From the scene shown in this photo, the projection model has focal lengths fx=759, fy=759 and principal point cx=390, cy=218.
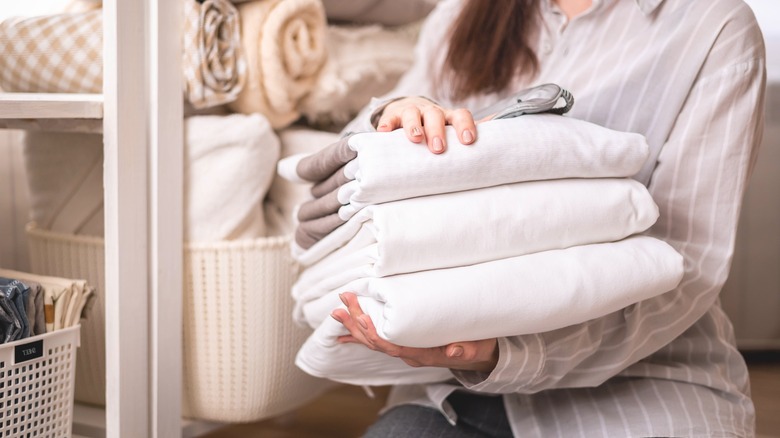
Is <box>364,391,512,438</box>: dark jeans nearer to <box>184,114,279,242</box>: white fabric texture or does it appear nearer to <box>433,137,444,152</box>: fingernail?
<box>184,114,279,242</box>: white fabric texture

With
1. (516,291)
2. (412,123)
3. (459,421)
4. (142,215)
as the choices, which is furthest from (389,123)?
(459,421)

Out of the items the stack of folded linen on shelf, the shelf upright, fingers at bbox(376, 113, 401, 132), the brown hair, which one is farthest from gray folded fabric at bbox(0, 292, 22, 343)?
the brown hair

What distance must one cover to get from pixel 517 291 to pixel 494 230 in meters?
0.06

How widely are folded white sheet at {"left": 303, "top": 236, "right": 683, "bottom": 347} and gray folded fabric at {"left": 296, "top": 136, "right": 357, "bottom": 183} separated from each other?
0.12 meters

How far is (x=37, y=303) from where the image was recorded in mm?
764

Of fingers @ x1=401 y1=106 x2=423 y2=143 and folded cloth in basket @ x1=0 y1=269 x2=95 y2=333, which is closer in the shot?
fingers @ x1=401 y1=106 x2=423 y2=143

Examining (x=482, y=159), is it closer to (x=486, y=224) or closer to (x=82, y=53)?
(x=486, y=224)

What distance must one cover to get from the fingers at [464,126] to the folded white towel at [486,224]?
5 centimetres

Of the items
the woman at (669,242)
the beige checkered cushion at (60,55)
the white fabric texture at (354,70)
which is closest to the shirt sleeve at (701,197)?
the woman at (669,242)

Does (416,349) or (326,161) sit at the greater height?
(326,161)

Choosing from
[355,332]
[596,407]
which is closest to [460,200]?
[355,332]

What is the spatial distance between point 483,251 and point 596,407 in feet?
1.04

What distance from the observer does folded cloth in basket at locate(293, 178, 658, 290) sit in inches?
25.4

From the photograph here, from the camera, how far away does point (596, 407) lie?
0.87 m
